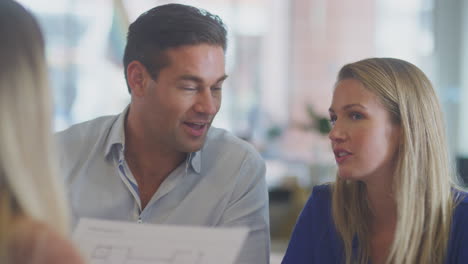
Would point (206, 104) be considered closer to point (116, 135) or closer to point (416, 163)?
point (116, 135)

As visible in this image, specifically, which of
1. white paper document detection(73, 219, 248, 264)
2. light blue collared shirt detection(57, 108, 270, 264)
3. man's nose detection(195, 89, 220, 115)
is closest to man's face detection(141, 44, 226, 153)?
man's nose detection(195, 89, 220, 115)

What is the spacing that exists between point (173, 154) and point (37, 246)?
43.4 inches

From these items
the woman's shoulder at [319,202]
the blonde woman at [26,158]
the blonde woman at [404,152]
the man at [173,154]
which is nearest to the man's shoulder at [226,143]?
the man at [173,154]

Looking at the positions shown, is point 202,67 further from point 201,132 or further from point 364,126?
point 364,126

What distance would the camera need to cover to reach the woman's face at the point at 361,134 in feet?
5.01

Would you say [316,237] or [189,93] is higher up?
[189,93]

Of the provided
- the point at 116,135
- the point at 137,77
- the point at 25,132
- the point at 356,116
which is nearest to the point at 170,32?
the point at 137,77

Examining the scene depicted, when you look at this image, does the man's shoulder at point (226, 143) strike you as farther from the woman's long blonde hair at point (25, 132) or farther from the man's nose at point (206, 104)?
the woman's long blonde hair at point (25, 132)

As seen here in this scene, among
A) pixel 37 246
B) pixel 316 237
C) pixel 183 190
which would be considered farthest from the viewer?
pixel 183 190

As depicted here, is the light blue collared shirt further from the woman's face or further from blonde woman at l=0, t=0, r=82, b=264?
blonde woman at l=0, t=0, r=82, b=264

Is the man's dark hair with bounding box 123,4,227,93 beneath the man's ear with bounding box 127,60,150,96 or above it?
above

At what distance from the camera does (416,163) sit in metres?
1.54

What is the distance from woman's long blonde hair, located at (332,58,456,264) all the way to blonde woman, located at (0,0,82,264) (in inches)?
37.1

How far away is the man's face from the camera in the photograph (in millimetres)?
1739
